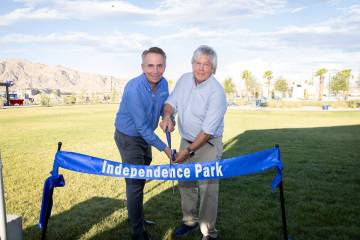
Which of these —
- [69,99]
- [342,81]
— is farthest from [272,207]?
[342,81]

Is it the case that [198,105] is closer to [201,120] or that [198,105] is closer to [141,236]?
[201,120]

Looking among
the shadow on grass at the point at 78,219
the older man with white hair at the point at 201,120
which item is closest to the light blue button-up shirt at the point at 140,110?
the older man with white hair at the point at 201,120

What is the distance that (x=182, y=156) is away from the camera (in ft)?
13.7

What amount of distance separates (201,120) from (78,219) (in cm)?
253

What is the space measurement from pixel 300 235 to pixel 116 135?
9.09 feet

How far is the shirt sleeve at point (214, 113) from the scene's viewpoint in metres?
3.99

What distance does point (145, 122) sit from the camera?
3973 mm

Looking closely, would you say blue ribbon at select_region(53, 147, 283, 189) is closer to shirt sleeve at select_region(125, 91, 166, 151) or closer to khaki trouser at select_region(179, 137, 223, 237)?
shirt sleeve at select_region(125, 91, 166, 151)

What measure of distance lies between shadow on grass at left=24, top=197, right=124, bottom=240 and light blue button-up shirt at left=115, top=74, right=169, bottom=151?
1.69 meters

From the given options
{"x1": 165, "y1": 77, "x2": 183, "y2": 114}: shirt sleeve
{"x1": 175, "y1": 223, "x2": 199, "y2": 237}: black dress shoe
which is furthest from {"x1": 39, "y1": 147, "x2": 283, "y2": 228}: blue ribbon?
{"x1": 175, "y1": 223, "x2": 199, "y2": 237}: black dress shoe

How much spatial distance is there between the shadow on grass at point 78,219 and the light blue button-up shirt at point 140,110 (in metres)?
1.69

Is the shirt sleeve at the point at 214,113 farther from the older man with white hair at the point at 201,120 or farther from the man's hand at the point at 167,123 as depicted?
the man's hand at the point at 167,123

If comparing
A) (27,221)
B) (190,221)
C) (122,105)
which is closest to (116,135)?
(122,105)

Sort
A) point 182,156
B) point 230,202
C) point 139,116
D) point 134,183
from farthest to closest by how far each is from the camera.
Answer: point 230,202 < point 182,156 < point 134,183 < point 139,116
